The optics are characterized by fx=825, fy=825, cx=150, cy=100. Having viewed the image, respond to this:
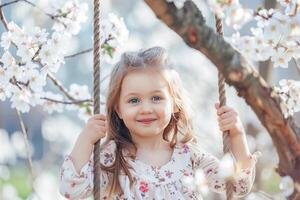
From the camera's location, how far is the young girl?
188 cm

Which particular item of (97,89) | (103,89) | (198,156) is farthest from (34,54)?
(103,89)

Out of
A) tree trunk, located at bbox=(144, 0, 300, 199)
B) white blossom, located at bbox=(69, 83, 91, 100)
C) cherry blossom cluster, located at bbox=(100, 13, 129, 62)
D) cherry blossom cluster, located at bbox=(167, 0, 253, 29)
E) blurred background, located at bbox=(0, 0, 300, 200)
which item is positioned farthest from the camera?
blurred background, located at bbox=(0, 0, 300, 200)

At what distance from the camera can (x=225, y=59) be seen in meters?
1.18

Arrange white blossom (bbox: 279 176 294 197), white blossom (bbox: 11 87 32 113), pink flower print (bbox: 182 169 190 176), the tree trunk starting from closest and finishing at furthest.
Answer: the tree trunk < white blossom (bbox: 279 176 294 197) < pink flower print (bbox: 182 169 190 176) < white blossom (bbox: 11 87 32 113)

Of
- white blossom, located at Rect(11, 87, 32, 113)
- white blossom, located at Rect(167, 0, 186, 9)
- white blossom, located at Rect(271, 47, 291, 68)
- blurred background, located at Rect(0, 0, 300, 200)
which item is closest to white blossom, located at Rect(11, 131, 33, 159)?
blurred background, located at Rect(0, 0, 300, 200)

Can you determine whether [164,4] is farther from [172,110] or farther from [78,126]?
[78,126]

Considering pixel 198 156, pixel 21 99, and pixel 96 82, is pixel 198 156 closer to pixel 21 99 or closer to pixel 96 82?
pixel 96 82

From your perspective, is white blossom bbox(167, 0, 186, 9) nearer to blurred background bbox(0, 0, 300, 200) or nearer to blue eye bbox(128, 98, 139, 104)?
blue eye bbox(128, 98, 139, 104)

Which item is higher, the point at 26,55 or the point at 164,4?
the point at 26,55

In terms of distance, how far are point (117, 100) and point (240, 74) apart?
0.82m

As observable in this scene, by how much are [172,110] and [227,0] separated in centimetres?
49

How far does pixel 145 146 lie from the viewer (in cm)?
199

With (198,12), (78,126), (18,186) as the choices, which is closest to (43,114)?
(78,126)

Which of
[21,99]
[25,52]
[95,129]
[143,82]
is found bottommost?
[95,129]
